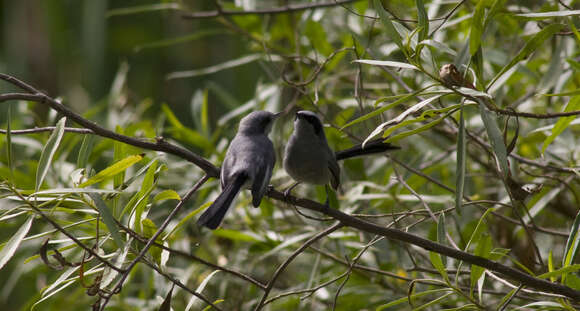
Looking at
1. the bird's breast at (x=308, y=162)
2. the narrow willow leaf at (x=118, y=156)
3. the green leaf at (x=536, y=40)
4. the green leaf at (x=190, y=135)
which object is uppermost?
the green leaf at (x=536, y=40)

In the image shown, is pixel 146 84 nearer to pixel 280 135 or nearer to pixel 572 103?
pixel 280 135

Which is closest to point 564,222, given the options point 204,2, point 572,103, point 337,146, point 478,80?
point 337,146

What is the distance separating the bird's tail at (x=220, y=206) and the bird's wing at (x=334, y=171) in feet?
1.29

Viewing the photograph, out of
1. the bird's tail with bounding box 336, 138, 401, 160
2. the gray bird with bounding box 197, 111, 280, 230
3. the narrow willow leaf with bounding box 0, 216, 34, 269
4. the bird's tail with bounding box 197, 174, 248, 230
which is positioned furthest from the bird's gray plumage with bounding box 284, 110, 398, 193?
the narrow willow leaf with bounding box 0, 216, 34, 269

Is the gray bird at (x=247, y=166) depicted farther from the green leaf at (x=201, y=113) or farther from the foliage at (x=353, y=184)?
the green leaf at (x=201, y=113)

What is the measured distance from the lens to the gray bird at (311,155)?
2049mm

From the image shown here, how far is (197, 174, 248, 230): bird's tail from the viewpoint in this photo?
1521mm

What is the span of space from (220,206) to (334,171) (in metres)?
0.62

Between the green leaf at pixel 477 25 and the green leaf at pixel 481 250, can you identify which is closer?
the green leaf at pixel 477 25

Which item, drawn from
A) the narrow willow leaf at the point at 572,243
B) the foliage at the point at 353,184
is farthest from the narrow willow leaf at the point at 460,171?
the narrow willow leaf at the point at 572,243

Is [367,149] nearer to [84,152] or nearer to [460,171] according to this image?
[460,171]

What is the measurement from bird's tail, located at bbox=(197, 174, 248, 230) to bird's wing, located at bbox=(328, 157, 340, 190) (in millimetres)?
392

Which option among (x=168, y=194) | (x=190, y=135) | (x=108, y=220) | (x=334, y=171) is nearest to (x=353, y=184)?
(x=334, y=171)

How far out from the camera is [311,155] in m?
2.06
